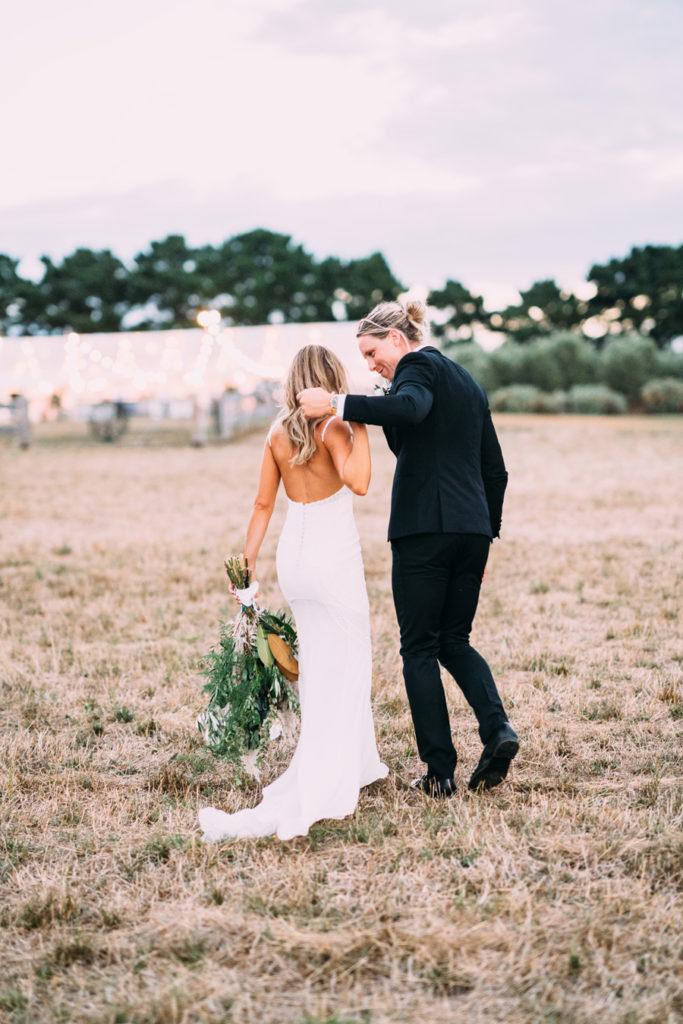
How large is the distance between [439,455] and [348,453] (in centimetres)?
41

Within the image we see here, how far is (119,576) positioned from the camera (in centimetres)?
947

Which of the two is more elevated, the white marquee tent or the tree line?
the tree line

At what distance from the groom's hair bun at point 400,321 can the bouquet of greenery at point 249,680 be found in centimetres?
117

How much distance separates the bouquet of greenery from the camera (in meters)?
4.36

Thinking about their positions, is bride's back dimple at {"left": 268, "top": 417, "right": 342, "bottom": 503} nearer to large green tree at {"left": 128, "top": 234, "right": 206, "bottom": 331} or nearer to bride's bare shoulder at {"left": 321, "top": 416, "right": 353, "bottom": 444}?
bride's bare shoulder at {"left": 321, "top": 416, "right": 353, "bottom": 444}

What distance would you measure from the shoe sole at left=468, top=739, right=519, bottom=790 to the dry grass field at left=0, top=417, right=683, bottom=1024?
8cm

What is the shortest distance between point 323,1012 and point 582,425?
2901 centimetres

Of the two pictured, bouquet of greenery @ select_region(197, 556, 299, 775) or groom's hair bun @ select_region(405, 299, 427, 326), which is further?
bouquet of greenery @ select_region(197, 556, 299, 775)

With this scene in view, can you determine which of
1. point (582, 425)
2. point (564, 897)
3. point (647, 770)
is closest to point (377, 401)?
point (564, 897)

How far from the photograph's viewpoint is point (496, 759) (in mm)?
4230

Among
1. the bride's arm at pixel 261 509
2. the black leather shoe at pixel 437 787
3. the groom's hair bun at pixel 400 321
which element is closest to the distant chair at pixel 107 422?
the bride's arm at pixel 261 509

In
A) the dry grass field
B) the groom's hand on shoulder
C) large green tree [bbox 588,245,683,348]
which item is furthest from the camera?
large green tree [bbox 588,245,683,348]

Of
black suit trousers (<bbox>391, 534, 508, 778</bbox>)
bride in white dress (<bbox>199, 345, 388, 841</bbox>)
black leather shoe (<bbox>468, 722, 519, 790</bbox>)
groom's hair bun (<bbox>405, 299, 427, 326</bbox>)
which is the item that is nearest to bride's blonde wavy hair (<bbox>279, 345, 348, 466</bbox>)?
bride in white dress (<bbox>199, 345, 388, 841</bbox>)

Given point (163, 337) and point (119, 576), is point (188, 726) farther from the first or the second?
point (163, 337)
